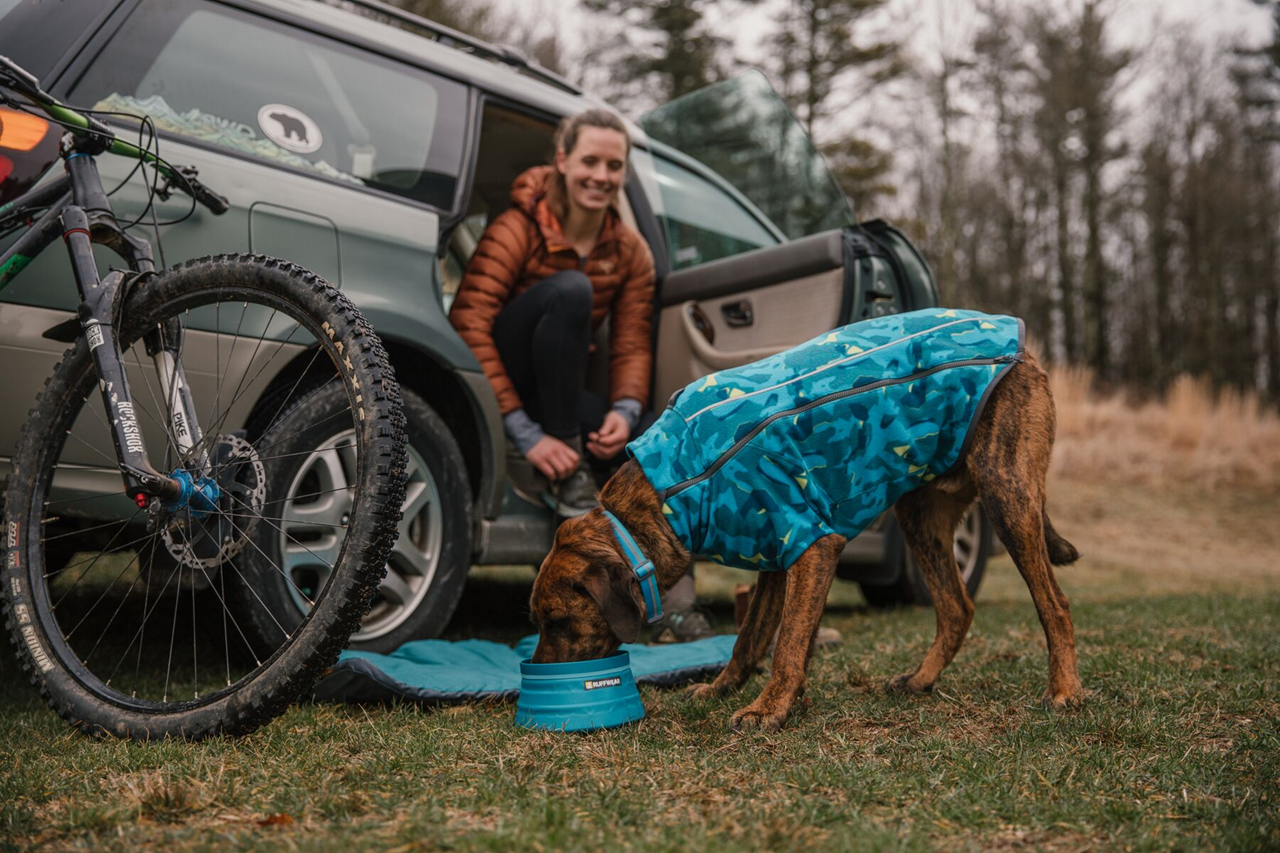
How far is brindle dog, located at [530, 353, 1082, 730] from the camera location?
2.32 meters

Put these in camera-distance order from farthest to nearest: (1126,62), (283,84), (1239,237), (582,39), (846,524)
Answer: (1239,237)
(1126,62)
(582,39)
(283,84)
(846,524)

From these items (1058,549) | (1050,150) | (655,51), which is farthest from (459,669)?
(1050,150)

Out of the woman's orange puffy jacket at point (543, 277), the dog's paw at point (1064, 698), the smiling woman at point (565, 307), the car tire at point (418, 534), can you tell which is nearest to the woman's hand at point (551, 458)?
the smiling woman at point (565, 307)

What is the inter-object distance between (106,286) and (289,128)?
0.90 meters

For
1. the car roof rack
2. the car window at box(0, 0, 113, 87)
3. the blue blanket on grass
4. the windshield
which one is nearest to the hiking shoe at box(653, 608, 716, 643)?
the blue blanket on grass

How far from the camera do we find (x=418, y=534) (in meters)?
3.11

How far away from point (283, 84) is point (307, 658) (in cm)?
189

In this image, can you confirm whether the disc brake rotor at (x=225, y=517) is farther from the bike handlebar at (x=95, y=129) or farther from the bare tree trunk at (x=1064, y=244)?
the bare tree trunk at (x=1064, y=244)

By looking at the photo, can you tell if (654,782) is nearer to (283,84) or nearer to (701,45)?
(283,84)

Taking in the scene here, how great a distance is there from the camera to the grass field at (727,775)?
4.85ft

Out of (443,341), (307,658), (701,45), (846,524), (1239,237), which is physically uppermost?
(701,45)

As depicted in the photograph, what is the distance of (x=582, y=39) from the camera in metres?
16.9

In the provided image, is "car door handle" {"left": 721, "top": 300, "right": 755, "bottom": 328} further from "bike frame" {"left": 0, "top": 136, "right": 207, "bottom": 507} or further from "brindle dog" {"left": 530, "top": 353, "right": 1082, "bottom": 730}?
"bike frame" {"left": 0, "top": 136, "right": 207, "bottom": 507}

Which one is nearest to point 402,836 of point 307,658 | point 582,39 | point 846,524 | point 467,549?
point 307,658
